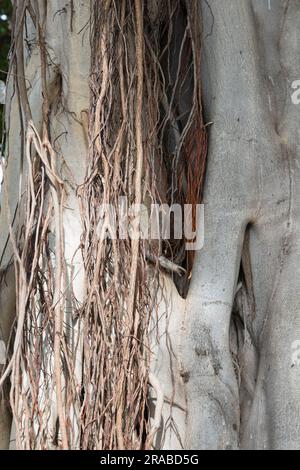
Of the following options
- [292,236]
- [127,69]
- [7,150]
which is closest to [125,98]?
[127,69]

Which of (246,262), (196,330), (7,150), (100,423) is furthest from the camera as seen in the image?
(7,150)

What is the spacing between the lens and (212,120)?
245 cm

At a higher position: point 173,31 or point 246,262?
point 173,31

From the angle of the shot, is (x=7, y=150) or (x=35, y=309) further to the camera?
(x=7, y=150)

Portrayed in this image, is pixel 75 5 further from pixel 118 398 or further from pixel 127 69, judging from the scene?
pixel 118 398

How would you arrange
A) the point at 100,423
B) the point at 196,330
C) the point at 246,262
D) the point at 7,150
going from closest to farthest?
the point at 100,423 → the point at 196,330 → the point at 246,262 → the point at 7,150

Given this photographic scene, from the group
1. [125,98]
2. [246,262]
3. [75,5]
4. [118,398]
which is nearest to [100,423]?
[118,398]

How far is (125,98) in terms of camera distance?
2.37 meters

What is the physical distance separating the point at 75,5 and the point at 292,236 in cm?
86

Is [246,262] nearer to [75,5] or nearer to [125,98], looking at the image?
[125,98]

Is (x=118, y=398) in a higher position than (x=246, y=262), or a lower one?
lower
